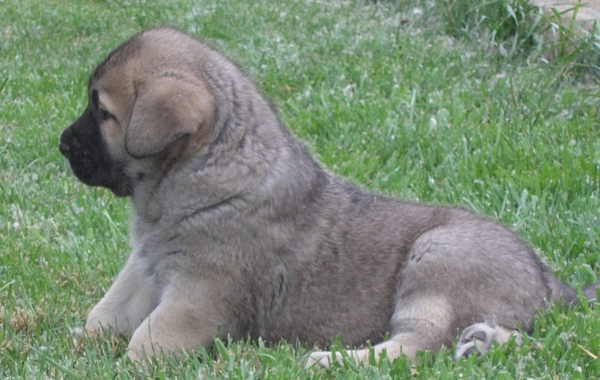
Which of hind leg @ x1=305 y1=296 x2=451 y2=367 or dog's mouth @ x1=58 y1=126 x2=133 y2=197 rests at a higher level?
dog's mouth @ x1=58 y1=126 x2=133 y2=197

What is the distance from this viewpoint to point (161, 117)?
3559 millimetres

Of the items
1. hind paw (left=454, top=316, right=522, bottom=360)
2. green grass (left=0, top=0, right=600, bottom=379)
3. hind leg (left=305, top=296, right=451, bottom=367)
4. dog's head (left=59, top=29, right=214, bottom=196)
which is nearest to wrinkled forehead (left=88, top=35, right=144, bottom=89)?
dog's head (left=59, top=29, right=214, bottom=196)

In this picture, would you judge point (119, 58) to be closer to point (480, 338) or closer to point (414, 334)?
point (414, 334)

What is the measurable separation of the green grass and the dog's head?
718 millimetres

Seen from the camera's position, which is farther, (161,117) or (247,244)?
(247,244)

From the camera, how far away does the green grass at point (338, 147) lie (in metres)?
3.57

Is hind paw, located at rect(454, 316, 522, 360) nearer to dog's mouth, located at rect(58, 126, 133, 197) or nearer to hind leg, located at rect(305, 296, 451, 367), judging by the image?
hind leg, located at rect(305, 296, 451, 367)

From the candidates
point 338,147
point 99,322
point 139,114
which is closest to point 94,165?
Result: point 139,114

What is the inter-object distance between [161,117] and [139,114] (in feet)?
0.31

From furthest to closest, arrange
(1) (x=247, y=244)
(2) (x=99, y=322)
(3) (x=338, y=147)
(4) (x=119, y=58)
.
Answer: (3) (x=338, y=147)
(2) (x=99, y=322)
(4) (x=119, y=58)
(1) (x=247, y=244)

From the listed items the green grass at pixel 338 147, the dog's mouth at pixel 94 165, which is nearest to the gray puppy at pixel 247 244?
the dog's mouth at pixel 94 165

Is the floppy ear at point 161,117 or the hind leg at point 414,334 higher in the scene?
the floppy ear at point 161,117

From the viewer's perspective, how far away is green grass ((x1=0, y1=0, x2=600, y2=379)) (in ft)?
11.7

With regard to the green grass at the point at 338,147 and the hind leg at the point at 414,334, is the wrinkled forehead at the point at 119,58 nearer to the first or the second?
the green grass at the point at 338,147
